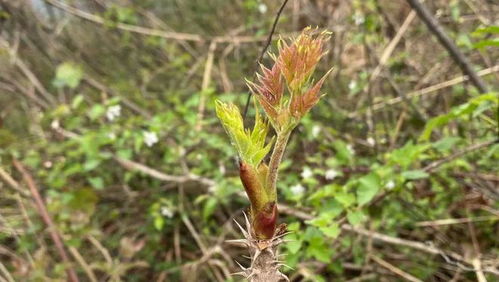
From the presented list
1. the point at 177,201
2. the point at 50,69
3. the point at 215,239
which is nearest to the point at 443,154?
the point at 215,239

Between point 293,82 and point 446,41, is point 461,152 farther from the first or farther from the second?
point 293,82

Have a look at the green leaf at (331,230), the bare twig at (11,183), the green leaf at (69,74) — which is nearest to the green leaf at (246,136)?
the green leaf at (331,230)

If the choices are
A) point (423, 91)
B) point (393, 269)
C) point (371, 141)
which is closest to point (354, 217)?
point (393, 269)

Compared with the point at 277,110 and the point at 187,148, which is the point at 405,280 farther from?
the point at 277,110

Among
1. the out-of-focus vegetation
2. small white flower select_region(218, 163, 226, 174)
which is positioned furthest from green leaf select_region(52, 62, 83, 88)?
small white flower select_region(218, 163, 226, 174)

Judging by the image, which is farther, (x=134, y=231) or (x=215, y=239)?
(x=134, y=231)

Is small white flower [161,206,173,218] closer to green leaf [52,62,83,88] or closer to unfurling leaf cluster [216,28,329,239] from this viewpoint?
green leaf [52,62,83,88]
